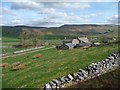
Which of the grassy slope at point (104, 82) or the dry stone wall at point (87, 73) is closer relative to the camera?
the grassy slope at point (104, 82)

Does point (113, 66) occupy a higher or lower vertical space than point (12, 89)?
higher

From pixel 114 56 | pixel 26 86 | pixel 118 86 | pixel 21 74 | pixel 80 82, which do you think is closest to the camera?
pixel 118 86

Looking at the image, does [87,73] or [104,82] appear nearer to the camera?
[104,82]

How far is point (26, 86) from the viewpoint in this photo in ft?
117

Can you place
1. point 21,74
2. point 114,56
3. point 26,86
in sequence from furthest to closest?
point 21,74 → point 114,56 → point 26,86

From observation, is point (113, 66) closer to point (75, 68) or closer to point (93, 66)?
Result: point (93, 66)

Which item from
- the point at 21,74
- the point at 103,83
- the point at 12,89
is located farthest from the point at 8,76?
the point at 103,83

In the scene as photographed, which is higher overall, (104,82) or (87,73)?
(87,73)

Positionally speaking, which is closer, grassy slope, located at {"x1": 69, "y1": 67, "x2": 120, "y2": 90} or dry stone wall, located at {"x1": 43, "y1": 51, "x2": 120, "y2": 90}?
grassy slope, located at {"x1": 69, "y1": 67, "x2": 120, "y2": 90}

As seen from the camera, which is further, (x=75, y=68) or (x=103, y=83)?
(x=75, y=68)

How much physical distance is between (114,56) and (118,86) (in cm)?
1066

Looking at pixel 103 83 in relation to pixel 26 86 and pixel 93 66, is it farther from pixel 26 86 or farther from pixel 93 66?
pixel 26 86

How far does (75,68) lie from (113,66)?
5958 mm

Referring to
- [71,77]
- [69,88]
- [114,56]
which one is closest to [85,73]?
[71,77]
